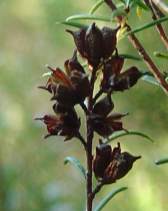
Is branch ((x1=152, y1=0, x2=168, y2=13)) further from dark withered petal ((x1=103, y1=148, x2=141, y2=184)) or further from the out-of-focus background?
the out-of-focus background

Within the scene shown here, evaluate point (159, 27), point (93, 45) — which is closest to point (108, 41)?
point (93, 45)

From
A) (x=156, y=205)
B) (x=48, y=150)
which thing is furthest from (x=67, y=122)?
(x=48, y=150)

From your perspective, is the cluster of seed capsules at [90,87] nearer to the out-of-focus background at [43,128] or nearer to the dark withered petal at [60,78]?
the dark withered petal at [60,78]

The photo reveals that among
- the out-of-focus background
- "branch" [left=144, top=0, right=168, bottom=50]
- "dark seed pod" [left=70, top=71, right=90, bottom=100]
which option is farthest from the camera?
the out-of-focus background

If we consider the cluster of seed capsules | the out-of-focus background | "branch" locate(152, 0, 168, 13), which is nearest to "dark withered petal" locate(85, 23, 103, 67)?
the cluster of seed capsules

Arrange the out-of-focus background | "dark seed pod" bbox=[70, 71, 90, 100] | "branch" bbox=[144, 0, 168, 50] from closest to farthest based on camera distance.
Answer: "dark seed pod" bbox=[70, 71, 90, 100] < "branch" bbox=[144, 0, 168, 50] < the out-of-focus background

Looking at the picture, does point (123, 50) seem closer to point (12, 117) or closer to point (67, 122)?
point (12, 117)
